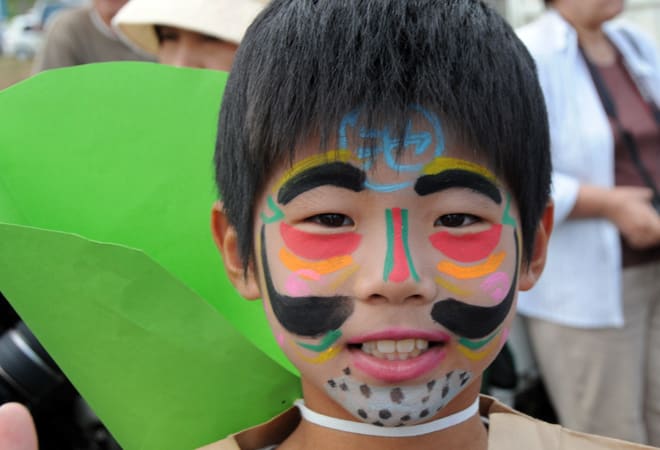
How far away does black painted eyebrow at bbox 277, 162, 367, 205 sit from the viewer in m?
1.13

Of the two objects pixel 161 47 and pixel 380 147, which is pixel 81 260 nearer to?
pixel 380 147

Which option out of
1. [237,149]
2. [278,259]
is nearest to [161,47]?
[237,149]

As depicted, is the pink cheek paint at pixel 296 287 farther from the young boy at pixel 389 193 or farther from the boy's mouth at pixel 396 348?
the boy's mouth at pixel 396 348

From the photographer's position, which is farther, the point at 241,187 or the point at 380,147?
the point at 241,187

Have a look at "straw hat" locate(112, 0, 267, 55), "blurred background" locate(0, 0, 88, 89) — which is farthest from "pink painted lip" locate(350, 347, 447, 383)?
"blurred background" locate(0, 0, 88, 89)

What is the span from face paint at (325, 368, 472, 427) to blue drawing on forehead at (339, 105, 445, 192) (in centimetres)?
27

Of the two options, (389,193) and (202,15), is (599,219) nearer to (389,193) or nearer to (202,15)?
(202,15)

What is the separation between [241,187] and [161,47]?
1.07m

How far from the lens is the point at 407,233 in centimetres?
112

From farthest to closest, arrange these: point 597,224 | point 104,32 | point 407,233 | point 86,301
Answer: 1. point 104,32
2. point 597,224
3. point 86,301
4. point 407,233

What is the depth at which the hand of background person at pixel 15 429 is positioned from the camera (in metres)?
0.94

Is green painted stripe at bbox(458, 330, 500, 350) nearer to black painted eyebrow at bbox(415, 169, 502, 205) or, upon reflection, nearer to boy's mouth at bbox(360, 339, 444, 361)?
boy's mouth at bbox(360, 339, 444, 361)

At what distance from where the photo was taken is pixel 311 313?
1.15 metres

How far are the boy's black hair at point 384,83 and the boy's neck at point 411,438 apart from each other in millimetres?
271
